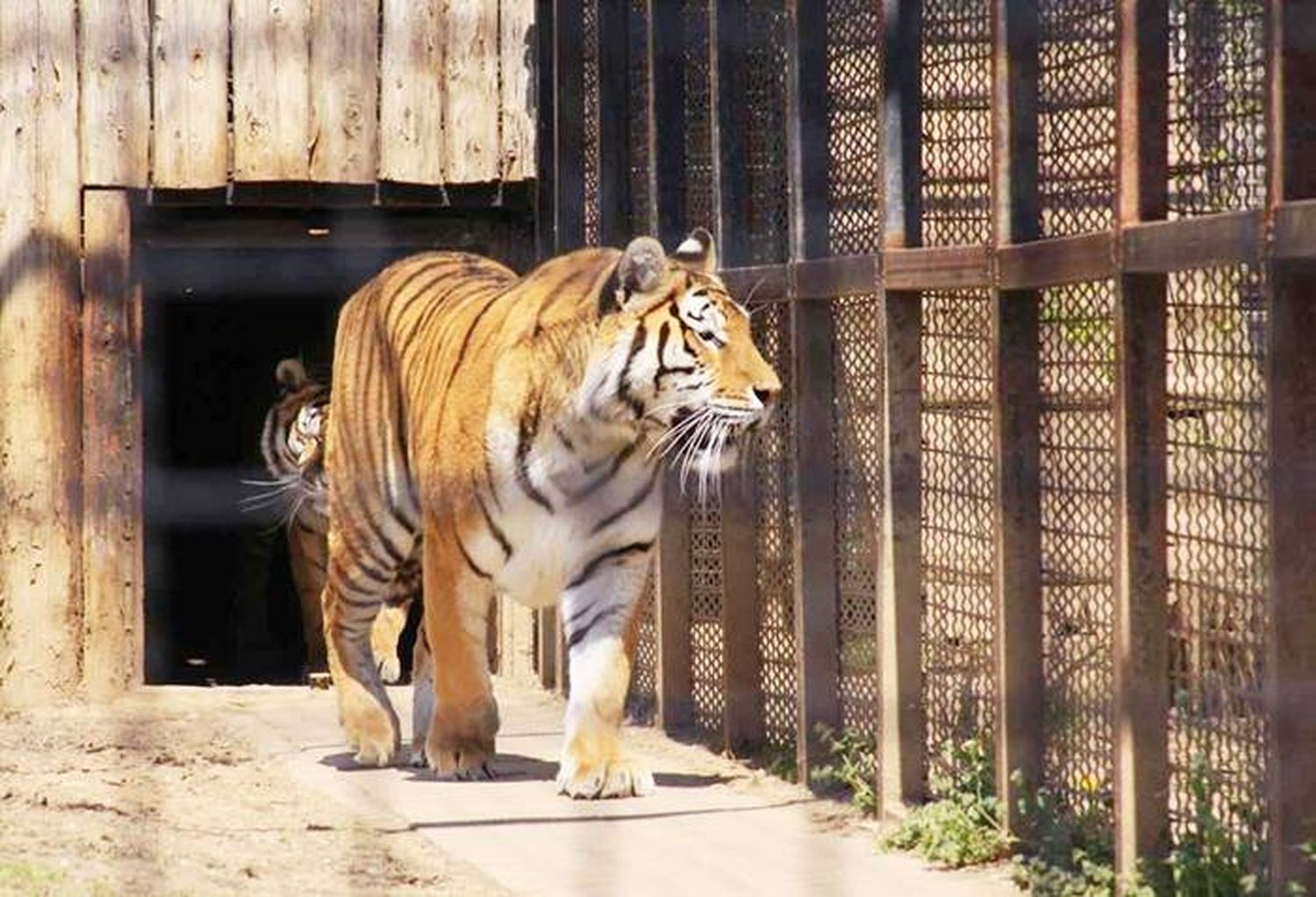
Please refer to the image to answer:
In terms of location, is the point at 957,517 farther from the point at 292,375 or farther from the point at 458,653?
the point at 292,375

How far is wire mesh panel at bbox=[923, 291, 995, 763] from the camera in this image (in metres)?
4.72

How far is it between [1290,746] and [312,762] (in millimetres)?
3052

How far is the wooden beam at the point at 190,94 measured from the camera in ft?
24.0

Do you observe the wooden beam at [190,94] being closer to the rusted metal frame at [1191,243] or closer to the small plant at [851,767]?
the small plant at [851,767]

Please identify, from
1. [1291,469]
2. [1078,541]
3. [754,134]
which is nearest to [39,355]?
[754,134]

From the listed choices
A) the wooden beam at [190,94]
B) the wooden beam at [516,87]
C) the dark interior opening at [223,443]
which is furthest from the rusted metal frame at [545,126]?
the dark interior opening at [223,443]

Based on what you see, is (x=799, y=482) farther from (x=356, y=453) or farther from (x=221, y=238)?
(x=221, y=238)

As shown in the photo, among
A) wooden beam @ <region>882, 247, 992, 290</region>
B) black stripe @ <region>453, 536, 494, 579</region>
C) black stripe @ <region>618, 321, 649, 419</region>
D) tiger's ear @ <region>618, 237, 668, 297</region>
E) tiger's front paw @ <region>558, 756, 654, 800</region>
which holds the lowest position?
tiger's front paw @ <region>558, 756, 654, 800</region>

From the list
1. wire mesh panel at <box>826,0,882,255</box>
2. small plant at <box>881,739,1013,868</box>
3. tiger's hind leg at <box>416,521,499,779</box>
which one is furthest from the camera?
tiger's hind leg at <box>416,521,499,779</box>

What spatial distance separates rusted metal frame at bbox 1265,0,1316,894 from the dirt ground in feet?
4.65

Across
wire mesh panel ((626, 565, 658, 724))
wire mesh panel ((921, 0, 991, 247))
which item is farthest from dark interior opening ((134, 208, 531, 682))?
wire mesh panel ((921, 0, 991, 247))

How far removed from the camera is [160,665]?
1184cm

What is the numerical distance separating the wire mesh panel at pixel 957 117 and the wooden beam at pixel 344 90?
9.30 feet

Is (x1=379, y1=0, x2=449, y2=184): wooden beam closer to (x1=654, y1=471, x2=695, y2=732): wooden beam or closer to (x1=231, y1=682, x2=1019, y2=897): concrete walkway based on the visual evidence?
(x1=654, y1=471, x2=695, y2=732): wooden beam
